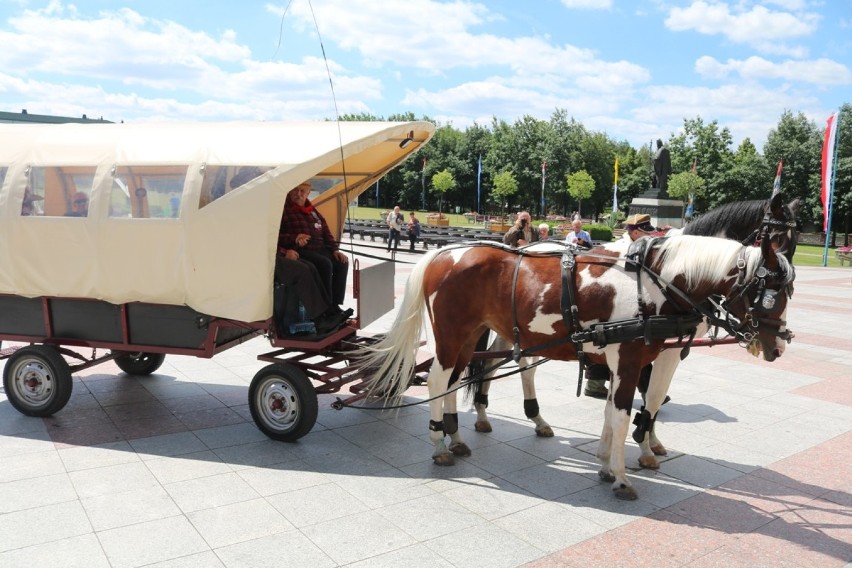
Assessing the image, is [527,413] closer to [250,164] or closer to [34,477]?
[250,164]

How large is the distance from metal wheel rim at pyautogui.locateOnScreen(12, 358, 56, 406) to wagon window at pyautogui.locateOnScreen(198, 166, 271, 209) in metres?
2.29

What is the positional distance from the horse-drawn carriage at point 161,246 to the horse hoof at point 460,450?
1081 millimetres

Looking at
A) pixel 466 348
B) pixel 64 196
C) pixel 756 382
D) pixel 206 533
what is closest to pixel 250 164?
pixel 64 196

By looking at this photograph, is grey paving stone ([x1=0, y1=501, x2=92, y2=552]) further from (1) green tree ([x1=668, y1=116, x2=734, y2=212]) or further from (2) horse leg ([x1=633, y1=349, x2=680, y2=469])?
(1) green tree ([x1=668, y1=116, x2=734, y2=212])

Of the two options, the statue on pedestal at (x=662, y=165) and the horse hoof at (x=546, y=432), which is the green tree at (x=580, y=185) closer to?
the statue on pedestal at (x=662, y=165)

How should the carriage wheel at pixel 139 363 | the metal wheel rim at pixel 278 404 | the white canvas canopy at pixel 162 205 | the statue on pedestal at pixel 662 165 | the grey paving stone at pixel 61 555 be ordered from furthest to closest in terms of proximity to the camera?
the statue on pedestal at pixel 662 165, the carriage wheel at pixel 139 363, the metal wheel rim at pixel 278 404, the white canvas canopy at pixel 162 205, the grey paving stone at pixel 61 555

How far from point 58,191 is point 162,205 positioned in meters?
1.06

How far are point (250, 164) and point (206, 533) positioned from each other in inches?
108

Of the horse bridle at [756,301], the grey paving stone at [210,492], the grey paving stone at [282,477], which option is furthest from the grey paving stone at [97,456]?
the horse bridle at [756,301]

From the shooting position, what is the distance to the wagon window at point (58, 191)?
541 cm

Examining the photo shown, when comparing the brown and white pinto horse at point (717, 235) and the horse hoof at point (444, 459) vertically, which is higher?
the brown and white pinto horse at point (717, 235)

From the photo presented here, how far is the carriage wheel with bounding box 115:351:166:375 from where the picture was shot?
7.21 meters

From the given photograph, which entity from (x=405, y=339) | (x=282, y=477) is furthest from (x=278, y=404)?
(x=405, y=339)

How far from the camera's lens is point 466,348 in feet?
17.1
